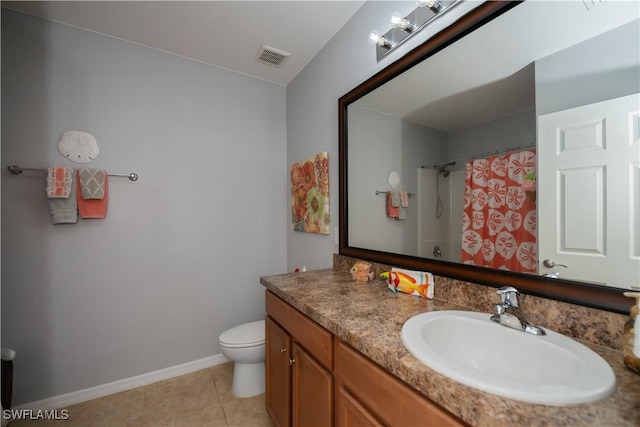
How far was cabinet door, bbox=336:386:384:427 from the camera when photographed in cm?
74

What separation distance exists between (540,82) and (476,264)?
0.66 meters

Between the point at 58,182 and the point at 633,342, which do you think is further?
the point at 58,182

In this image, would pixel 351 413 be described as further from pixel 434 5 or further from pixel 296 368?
pixel 434 5

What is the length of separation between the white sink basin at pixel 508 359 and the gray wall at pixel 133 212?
6.15 feet

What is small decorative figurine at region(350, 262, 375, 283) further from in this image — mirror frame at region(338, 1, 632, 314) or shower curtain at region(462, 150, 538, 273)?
shower curtain at region(462, 150, 538, 273)

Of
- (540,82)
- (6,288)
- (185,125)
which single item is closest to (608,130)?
(540,82)

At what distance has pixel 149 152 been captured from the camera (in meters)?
2.01

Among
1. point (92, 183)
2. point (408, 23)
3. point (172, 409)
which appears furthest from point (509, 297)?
point (92, 183)

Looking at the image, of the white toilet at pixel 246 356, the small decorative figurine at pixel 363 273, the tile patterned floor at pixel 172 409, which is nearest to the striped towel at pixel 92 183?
the white toilet at pixel 246 356

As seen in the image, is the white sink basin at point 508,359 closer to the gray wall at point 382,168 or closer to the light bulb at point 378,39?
the gray wall at point 382,168

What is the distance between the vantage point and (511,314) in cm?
83

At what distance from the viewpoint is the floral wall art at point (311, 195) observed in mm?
1922

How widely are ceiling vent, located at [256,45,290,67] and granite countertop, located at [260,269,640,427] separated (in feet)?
5.97

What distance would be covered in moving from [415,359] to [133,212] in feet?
7.05
